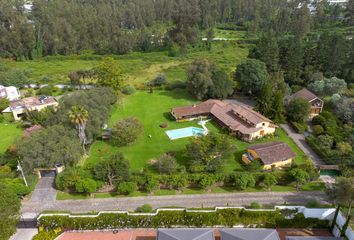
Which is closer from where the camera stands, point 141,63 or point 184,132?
point 184,132

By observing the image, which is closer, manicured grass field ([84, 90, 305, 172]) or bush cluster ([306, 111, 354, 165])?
bush cluster ([306, 111, 354, 165])

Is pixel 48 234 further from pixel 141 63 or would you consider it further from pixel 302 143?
pixel 141 63

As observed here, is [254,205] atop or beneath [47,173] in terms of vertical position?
atop

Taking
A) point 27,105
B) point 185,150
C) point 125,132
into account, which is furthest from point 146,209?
point 27,105

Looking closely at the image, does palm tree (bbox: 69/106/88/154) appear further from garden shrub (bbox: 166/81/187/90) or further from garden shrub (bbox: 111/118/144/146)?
garden shrub (bbox: 166/81/187/90)

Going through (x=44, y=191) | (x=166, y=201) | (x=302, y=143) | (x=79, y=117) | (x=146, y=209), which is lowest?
(x=166, y=201)

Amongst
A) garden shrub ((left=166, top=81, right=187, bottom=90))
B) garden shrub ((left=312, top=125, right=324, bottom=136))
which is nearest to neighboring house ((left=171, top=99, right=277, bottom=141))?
garden shrub ((left=312, top=125, right=324, bottom=136))
